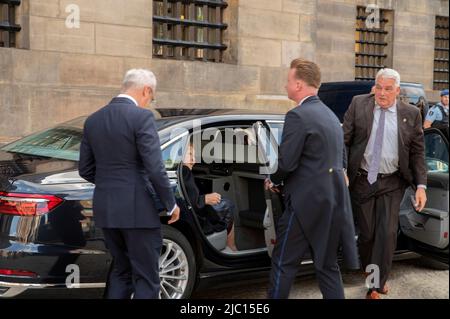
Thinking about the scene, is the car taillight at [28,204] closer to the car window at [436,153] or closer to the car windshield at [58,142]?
the car windshield at [58,142]

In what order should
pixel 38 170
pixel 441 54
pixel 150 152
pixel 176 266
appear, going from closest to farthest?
pixel 150 152
pixel 38 170
pixel 176 266
pixel 441 54

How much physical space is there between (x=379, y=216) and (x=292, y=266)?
1.44m

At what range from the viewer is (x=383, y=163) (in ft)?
17.2

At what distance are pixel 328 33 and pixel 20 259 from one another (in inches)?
473

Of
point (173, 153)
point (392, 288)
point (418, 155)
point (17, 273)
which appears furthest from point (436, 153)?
point (17, 273)

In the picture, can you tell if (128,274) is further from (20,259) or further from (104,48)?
(104,48)

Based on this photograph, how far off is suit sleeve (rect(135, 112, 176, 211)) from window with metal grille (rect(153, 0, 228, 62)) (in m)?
8.56

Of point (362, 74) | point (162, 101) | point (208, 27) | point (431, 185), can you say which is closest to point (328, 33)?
point (362, 74)

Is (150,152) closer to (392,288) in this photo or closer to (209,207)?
(209,207)

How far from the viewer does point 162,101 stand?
11.9 metres

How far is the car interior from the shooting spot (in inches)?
221

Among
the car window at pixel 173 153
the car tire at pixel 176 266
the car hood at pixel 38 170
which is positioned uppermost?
the car window at pixel 173 153

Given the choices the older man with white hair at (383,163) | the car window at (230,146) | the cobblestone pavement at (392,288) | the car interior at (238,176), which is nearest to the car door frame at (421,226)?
the cobblestone pavement at (392,288)

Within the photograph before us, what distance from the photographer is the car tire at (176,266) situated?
4617mm
